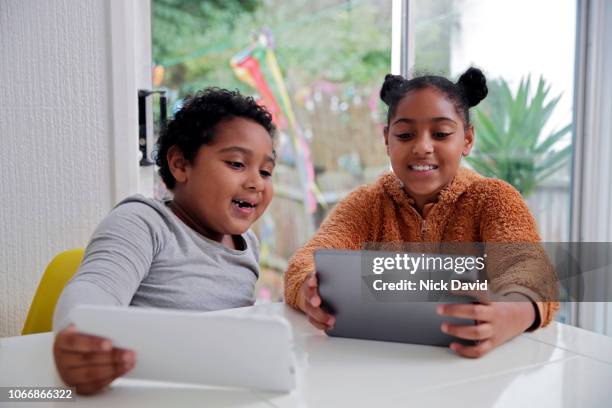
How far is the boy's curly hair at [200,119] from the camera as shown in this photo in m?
1.28

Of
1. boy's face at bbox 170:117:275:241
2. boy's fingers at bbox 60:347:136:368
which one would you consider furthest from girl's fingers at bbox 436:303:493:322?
boy's face at bbox 170:117:275:241

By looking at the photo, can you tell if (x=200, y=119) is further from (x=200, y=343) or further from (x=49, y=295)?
(x=200, y=343)

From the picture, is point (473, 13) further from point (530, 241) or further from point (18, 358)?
point (18, 358)

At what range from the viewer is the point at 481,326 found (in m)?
0.83

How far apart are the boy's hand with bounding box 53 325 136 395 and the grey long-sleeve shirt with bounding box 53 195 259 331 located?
0.17m

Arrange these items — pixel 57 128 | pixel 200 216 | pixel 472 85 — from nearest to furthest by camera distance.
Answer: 1. pixel 200 216
2. pixel 472 85
3. pixel 57 128

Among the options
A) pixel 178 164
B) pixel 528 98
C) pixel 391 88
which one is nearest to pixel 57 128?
pixel 178 164

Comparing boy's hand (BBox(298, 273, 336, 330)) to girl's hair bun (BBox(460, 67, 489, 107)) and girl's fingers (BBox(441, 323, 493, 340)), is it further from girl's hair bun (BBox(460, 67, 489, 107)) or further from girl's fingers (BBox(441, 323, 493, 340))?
girl's hair bun (BBox(460, 67, 489, 107))

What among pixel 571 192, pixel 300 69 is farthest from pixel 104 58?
pixel 300 69

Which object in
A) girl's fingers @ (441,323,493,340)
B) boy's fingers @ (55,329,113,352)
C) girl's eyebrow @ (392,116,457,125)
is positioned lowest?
girl's fingers @ (441,323,493,340)

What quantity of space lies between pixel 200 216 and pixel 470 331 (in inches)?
26.3

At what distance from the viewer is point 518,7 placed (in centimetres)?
269

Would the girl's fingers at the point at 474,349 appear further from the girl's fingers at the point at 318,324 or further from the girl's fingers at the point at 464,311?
the girl's fingers at the point at 318,324

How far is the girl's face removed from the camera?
1292 mm
